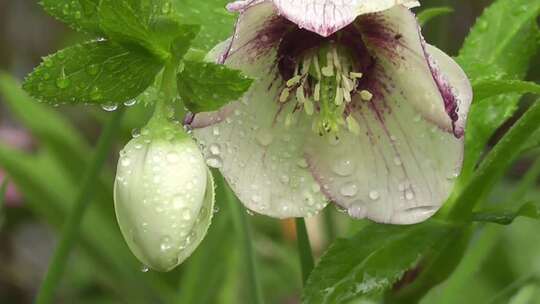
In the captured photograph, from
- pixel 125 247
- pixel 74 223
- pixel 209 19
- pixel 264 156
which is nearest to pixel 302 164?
pixel 264 156

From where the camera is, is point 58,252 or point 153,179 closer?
point 153,179

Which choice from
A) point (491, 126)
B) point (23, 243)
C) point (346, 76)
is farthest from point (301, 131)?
point (23, 243)

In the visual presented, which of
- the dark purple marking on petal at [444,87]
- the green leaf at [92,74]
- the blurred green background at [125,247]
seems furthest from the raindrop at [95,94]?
the blurred green background at [125,247]

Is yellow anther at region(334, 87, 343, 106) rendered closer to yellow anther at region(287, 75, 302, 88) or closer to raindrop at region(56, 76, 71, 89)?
yellow anther at region(287, 75, 302, 88)

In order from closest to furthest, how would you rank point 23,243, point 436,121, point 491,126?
point 436,121 < point 491,126 < point 23,243

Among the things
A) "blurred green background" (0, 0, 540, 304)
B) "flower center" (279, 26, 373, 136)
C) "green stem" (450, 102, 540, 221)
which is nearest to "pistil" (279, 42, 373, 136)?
"flower center" (279, 26, 373, 136)

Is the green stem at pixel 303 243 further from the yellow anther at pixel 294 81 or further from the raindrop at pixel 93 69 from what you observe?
the raindrop at pixel 93 69

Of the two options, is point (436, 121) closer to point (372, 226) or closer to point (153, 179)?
point (372, 226)
